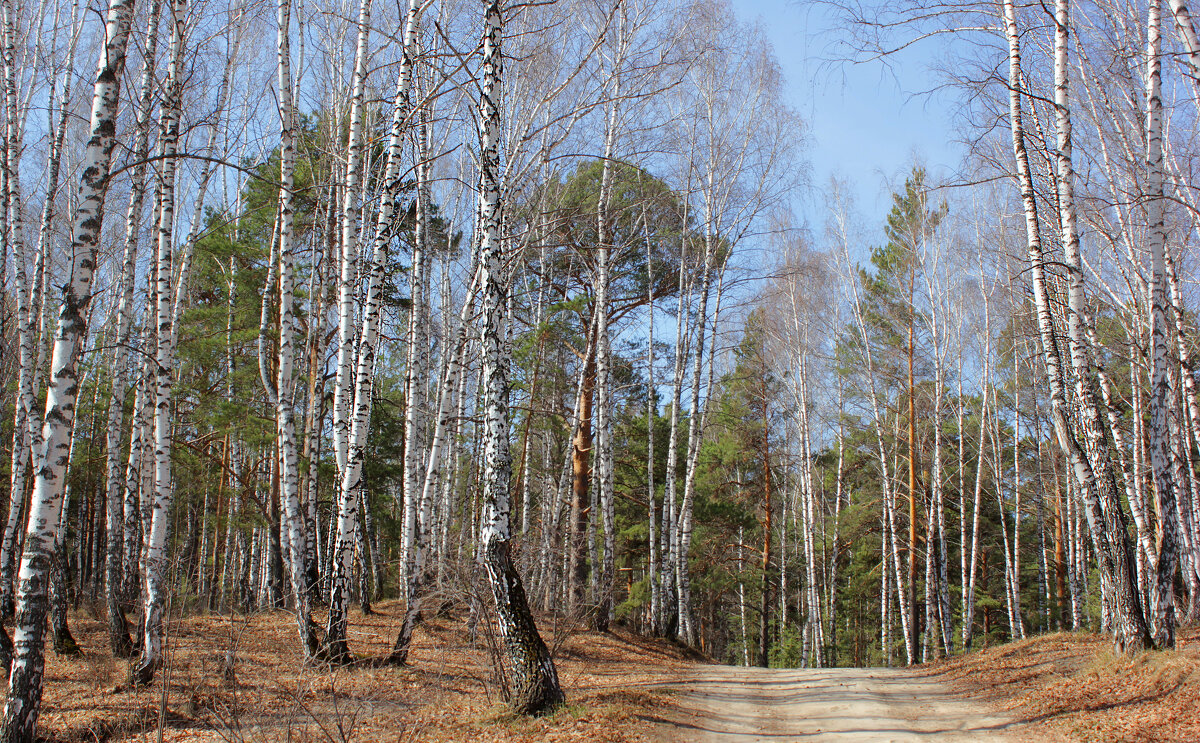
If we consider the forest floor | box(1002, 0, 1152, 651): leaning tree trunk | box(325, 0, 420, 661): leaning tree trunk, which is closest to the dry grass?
the forest floor

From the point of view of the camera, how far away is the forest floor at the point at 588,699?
4906 mm

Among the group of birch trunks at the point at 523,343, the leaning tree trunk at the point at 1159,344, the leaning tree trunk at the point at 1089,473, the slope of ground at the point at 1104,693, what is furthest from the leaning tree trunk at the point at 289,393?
the leaning tree trunk at the point at 1159,344

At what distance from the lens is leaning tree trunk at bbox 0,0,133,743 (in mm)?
4379

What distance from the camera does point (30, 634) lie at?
4426 mm

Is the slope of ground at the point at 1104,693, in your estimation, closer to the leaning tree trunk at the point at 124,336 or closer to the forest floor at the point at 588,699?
the forest floor at the point at 588,699

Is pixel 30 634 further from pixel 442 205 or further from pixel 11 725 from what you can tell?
pixel 442 205

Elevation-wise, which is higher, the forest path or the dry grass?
the dry grass

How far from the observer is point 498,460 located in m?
5.44

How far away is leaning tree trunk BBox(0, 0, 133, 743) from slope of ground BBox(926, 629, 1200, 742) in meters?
7.01

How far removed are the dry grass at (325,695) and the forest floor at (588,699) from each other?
2cm

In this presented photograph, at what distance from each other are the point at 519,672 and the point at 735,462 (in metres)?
14.4

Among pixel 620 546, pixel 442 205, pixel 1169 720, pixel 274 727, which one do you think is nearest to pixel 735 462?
pixel 620 546

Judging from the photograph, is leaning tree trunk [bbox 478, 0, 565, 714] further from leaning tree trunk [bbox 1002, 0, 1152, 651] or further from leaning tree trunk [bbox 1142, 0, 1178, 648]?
leaning tree trunk [bbox 1142, 0, 1178, 648]

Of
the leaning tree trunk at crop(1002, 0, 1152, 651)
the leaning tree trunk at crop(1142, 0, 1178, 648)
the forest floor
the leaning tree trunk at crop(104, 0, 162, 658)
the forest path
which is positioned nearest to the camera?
the forest floor
